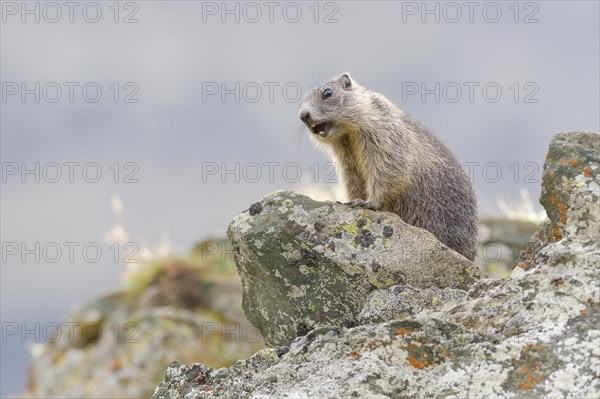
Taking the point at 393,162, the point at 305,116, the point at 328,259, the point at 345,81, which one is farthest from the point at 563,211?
the point at 345,81

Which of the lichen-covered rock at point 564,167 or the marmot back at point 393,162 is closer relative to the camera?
the lichen-covered rock at point 564,167

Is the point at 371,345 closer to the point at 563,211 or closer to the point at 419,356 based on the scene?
the point at 419,356

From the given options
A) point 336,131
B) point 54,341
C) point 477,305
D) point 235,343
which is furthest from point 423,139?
point 54,341

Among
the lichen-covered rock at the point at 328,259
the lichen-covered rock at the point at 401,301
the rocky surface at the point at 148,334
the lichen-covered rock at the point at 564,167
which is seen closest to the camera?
the lichen-covered rock at the point at 564,167

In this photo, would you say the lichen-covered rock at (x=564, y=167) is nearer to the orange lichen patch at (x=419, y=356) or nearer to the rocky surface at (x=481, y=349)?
the rocky surface at (x=481, y=349)

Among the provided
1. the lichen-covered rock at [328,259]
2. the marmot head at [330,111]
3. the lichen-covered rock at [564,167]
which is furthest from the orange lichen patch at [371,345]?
the marmot head at [330,111]

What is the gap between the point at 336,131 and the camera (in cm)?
1050

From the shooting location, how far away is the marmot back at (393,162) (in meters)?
9.93

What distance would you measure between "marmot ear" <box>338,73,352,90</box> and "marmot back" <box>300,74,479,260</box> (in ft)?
0.05

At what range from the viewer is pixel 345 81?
436 inches

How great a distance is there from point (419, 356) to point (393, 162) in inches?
207

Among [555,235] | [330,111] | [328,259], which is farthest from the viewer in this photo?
[330,111]

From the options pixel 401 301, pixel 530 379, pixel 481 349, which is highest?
pixel 481 349

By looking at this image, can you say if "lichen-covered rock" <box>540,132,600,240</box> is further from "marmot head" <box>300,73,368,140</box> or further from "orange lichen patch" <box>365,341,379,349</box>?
A: "marmot head" <box>300,73,368,140</box>
